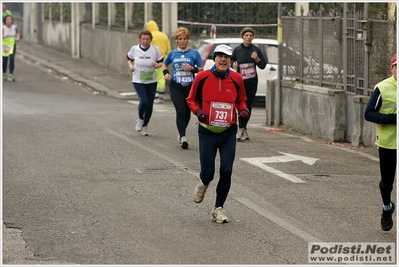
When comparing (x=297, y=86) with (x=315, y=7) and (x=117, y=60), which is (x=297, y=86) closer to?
(x=315, y=7)

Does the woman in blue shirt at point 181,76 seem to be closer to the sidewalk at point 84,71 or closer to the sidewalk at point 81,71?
the sidewalk at point 81,71

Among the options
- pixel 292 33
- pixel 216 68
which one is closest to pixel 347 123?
pixel 292 33

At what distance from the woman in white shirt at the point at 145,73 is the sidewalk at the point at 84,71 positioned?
885 centimetres

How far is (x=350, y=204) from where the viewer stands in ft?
33.4

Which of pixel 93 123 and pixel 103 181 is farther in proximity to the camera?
pixel 93 123

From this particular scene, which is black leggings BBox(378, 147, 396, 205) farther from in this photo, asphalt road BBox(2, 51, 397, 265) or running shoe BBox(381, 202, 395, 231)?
asphalt road BBox(2, 51, 397, 265)

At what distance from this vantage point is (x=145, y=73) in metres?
16.0

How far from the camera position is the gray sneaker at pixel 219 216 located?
30.0ft

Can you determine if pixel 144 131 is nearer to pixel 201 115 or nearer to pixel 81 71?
pixel 201 115

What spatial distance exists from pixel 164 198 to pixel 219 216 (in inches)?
53.0

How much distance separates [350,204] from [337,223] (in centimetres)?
109

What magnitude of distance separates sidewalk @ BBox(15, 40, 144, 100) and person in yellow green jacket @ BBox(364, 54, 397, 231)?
→ 16.5 m

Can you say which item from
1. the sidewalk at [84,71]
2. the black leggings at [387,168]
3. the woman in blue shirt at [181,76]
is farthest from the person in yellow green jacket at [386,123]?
the sidewalk at [84,71]

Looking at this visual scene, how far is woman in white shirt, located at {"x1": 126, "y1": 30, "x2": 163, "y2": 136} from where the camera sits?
15953 mm
